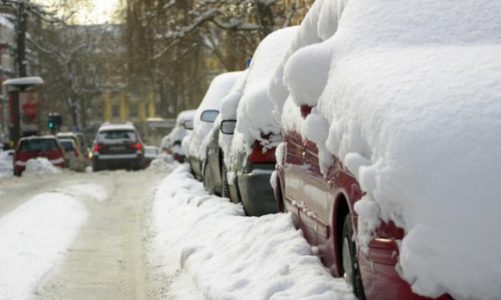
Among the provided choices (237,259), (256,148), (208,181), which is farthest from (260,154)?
(208,181)

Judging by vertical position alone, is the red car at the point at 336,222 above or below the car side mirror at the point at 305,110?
below

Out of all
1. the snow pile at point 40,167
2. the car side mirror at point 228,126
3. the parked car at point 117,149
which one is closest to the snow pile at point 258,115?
the car side mirror at point 228,126

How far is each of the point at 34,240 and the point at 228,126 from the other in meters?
2.44

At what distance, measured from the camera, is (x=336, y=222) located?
20.5 ft

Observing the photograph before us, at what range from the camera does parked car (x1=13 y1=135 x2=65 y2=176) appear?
117 feet

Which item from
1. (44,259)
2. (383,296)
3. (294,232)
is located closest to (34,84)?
(44,259)

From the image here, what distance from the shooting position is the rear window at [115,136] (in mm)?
36281

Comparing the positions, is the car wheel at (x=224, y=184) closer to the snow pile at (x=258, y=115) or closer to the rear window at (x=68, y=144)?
the snow pile at (x=258, y=115)

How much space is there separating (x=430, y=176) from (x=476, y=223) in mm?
290

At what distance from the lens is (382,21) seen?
257 inches

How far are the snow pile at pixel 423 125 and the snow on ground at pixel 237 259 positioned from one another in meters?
0.82

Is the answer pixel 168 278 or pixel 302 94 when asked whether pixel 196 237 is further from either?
pixel 302 94

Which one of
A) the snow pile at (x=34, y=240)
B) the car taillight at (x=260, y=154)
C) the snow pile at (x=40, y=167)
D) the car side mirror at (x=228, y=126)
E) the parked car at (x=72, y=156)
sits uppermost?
the car side mirror at (x=228, y=126)

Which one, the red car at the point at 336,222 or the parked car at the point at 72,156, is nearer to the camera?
the red car at the point at 336,222
